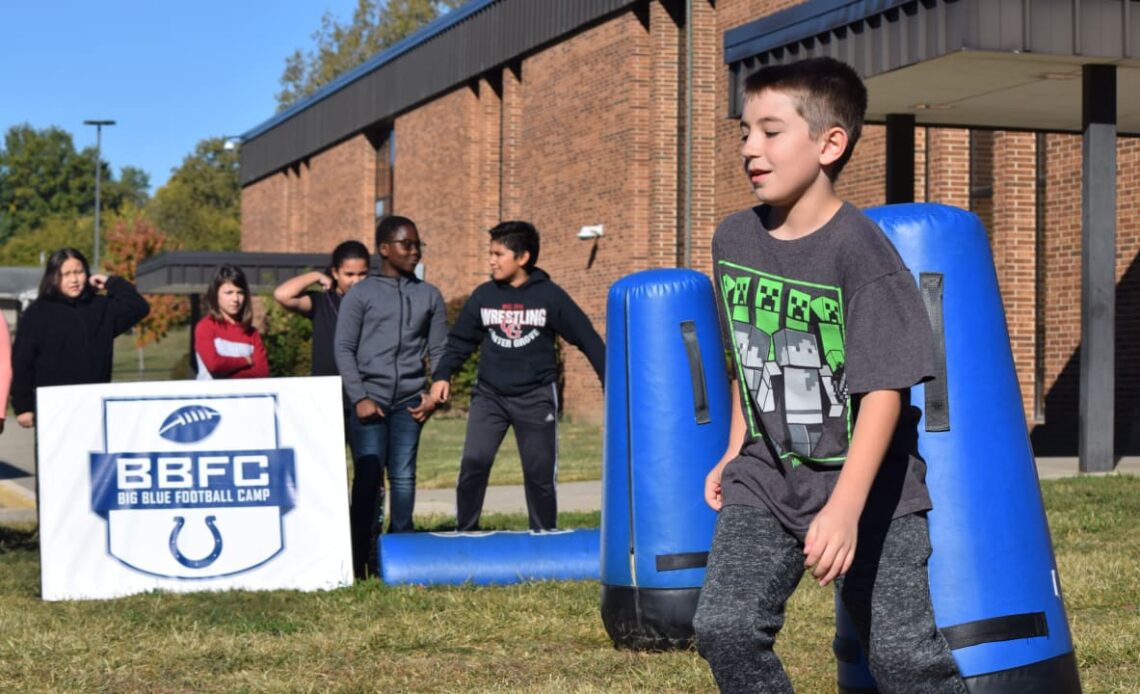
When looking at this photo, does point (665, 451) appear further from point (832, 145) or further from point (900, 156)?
point (900, 156)

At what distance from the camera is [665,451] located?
6285mm

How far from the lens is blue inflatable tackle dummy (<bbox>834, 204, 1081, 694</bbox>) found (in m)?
3.95

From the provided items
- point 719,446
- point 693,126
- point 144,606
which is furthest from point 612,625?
point 693,126

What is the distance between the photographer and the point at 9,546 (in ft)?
33.2

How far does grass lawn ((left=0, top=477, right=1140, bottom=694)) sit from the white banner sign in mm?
224

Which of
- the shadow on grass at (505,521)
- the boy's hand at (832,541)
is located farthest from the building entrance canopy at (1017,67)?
the boy's hand at (832,541)

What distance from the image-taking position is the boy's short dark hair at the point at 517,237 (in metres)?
8.26

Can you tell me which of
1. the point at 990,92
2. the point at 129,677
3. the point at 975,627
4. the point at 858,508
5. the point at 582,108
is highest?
the point at 582,108

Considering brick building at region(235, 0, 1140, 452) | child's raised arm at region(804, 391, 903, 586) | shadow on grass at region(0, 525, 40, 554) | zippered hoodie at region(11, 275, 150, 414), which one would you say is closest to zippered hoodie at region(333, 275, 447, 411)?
zippered hoodie at region(11, 275, 150, 414)

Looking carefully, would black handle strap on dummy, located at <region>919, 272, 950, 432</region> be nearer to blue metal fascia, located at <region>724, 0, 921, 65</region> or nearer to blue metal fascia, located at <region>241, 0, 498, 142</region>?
blue metal fascia, located at <region>724, 0, 921, 65</region>

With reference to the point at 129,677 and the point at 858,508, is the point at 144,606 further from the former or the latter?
the point at 858,508

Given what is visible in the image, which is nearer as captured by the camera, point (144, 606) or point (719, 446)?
point (719, 446)

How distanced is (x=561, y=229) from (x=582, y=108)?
239cm

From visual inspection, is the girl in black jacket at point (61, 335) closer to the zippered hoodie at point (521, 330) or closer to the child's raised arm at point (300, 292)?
the child's raised arm at point (300, 292)
